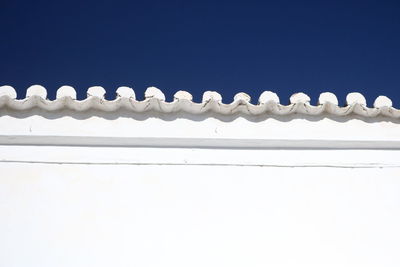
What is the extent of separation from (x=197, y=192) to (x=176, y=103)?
29.6 inches

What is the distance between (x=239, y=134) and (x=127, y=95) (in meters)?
0.99

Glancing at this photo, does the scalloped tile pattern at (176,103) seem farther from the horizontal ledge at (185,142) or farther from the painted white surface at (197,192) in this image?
the horizontal ledge at (185,142)

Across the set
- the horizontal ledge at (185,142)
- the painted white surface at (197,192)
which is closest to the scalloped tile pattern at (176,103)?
the painted white surface at (197,192)

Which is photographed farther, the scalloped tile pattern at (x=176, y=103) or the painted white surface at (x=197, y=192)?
the scalloped tile pattern at (x=176, y=103)

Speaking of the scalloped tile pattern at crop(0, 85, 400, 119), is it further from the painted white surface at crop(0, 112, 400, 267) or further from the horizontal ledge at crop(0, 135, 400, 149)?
the horizontal ledge at crop(0, 135, 400, 149)

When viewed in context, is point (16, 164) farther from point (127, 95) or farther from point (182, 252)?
point (182, 252)

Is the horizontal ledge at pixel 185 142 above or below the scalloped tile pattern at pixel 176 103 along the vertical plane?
below

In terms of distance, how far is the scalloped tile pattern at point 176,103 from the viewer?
11.7 ft

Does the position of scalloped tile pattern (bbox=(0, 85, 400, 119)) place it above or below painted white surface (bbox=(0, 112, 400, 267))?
above

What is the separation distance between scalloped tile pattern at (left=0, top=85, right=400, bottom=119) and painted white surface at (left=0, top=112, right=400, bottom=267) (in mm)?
98

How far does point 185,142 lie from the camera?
12.1ft

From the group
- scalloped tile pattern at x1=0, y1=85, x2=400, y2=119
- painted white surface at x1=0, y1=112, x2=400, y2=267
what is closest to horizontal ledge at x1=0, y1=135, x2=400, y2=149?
painted white surface at x1=0, y1=112, x2=400, y2=267

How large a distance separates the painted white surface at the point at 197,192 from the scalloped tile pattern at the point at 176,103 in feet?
0.32

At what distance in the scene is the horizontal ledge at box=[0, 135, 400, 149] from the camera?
3.61m
